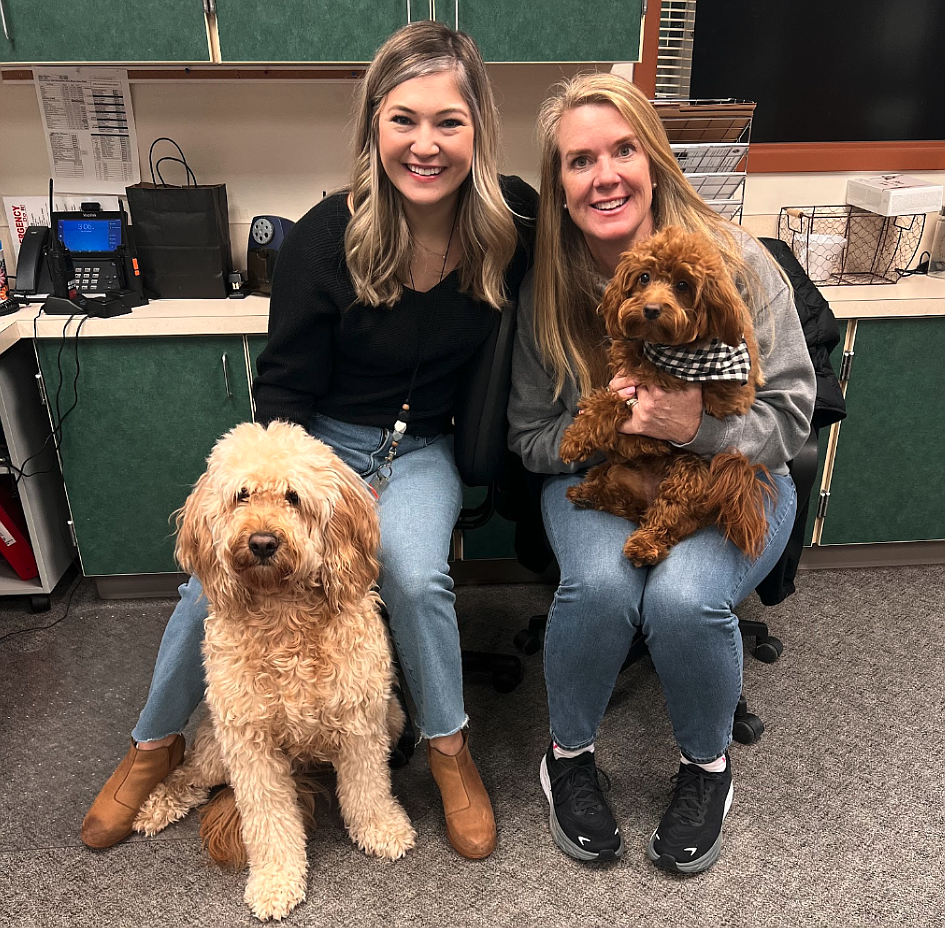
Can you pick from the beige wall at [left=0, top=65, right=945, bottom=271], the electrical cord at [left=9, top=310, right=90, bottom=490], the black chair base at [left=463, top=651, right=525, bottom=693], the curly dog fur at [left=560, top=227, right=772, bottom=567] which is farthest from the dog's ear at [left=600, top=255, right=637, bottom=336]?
the electrical cord at [left=9, top=310, right=90, bottom=490]

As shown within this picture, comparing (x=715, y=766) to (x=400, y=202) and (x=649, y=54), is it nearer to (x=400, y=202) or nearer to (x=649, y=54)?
(x=400, y=202)

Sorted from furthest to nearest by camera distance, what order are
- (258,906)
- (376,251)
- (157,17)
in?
(157,17) → (376,251) → (258,906)

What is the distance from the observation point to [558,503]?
5.50 ft

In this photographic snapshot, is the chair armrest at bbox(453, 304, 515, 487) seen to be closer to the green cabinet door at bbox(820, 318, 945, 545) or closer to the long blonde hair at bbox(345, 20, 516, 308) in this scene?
the long blonde hair at bbox(345, 20, 516, 308)

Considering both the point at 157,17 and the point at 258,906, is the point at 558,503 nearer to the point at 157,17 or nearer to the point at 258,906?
the point at 258,906

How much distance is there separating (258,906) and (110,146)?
6.79 feet

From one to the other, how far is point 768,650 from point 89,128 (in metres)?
2.38

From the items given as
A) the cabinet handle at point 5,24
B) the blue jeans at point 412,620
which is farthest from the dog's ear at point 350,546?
the cabinet handle at point 5,24

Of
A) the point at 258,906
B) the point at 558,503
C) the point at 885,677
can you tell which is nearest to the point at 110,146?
the point at 558,503

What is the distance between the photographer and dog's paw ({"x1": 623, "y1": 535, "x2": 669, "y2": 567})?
1497 millimetres

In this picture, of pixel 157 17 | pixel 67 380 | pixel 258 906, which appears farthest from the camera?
pixel 67 380

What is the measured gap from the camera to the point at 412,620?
152 cm

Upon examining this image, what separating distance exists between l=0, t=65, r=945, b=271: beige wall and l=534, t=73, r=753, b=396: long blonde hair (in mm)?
947

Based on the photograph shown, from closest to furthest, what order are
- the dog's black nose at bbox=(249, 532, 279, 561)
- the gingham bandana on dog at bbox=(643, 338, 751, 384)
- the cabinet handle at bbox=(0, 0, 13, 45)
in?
the dog's black nose at bbox=(249, 532, 279, 561)
the gingham bandana on dog at bbox=(643, 338, 751, 384)
the cabinet handle at bbox=(0, 0, 13, 45)
